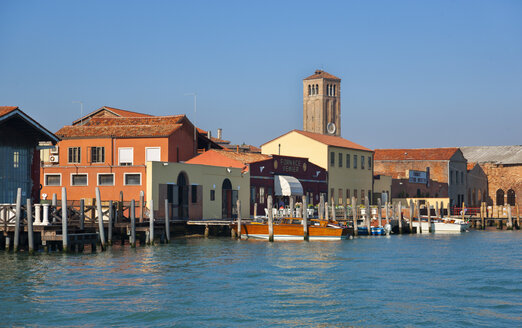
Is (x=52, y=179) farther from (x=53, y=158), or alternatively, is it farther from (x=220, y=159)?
(x=220, y=159)

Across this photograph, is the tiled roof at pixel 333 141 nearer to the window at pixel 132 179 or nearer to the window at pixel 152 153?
the window at pixel 152 153

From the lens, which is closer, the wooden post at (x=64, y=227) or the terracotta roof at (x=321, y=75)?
the wooden post at (x=64, y=227)

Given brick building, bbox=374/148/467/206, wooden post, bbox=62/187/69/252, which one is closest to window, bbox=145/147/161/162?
wooden post, bbox=62/187/69/252

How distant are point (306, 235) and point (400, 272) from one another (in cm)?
1457

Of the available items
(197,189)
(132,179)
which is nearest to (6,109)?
(132,179)

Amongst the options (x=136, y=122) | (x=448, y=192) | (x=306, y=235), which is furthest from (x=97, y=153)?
(x=448, y=192)

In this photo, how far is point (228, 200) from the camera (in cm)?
5216

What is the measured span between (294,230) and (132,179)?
32.5 feet

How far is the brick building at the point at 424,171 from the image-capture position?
7688cm

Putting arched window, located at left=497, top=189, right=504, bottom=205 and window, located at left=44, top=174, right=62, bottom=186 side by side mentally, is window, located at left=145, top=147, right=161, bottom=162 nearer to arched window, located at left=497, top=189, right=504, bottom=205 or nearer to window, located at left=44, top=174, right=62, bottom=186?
window, located at left=44, top=174, right=62, bottom=186

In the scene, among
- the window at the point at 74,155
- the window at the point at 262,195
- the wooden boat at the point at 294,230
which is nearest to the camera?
the wooden boat at the point at 294,230

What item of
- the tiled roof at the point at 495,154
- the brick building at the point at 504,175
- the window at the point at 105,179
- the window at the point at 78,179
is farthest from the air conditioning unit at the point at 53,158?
the tiled roof at the point at 495,154

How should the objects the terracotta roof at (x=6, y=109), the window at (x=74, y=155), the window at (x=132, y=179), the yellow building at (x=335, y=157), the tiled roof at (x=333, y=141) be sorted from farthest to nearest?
the tiled roof at (x=333, y=141), the yellow building at (x=335, y=157), the window at (x=74, y=155), the window at (x=132, y=179), the terracotta roof at (x=6, y=109)

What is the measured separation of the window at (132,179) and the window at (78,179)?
3.02 m
